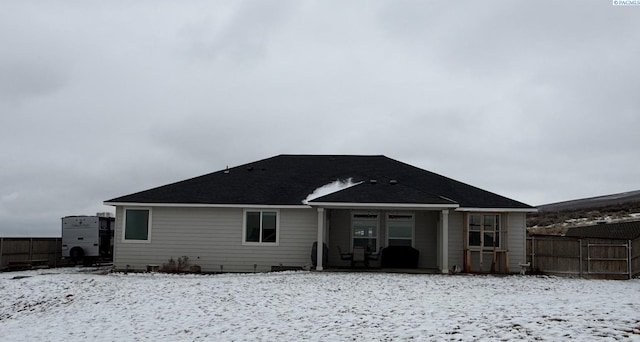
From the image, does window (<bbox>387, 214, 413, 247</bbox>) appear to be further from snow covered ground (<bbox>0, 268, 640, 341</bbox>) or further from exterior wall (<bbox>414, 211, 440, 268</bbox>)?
snow covered ground (<bbox>0, 268, 640, 341</bbox>)

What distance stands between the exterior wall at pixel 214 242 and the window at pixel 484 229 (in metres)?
5.44

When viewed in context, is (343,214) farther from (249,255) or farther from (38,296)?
(38,296)

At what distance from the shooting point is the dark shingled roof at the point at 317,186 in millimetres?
22609

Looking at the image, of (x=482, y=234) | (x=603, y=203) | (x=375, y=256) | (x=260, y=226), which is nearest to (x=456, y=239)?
(x=482, y=234)

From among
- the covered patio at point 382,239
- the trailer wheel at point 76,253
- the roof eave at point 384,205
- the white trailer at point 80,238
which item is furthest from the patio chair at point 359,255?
the trailer wheel at point 76,253

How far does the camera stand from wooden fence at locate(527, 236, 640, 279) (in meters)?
22.2

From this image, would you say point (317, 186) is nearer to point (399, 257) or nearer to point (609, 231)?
point (399, 257)

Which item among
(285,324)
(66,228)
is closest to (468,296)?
(285,324)

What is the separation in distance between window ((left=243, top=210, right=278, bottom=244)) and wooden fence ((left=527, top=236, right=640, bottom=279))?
9073 millimetres

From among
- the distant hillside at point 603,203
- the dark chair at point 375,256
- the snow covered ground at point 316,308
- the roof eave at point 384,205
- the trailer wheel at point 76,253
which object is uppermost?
the distant hillside at point 603,203

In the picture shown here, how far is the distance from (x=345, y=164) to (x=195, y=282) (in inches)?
408

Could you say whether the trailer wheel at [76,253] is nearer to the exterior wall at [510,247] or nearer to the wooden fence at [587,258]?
the exterior wall at [510,247]

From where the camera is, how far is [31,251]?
87.6ft

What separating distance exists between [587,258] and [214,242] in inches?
501
